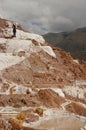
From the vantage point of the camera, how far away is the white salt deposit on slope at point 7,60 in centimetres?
7681

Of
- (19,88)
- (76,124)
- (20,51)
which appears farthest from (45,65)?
(76,124)

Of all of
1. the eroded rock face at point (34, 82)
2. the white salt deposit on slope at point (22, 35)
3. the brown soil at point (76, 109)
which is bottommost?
the brown soil at point (76, 109)

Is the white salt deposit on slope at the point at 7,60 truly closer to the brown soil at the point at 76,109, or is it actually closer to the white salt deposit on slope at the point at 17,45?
the white salt deposit on slope at the point at 17,45

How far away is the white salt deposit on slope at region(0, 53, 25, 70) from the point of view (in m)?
76.8

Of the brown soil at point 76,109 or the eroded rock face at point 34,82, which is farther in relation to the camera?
the brown soil at point 76,109

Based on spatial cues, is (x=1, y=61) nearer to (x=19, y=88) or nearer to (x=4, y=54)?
(x=4, y=54)

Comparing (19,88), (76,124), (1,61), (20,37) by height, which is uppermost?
(20,37)

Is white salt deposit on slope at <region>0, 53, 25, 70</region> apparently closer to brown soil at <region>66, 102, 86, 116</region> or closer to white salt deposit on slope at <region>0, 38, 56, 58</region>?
white salt deposit on slope at <region>0, 38, 56, 58</region>

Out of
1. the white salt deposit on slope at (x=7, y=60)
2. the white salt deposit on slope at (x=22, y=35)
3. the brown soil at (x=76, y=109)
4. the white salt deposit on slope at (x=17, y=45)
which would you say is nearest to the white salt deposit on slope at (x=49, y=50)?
the white salt deposit on slope at (x=17, y=45)

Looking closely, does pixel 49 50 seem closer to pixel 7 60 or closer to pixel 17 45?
pixel 17 45

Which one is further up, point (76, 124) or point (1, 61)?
point (1, 61)

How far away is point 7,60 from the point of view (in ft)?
255

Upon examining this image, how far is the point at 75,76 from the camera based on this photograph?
274 ft

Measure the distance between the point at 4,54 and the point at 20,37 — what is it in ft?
41.6
